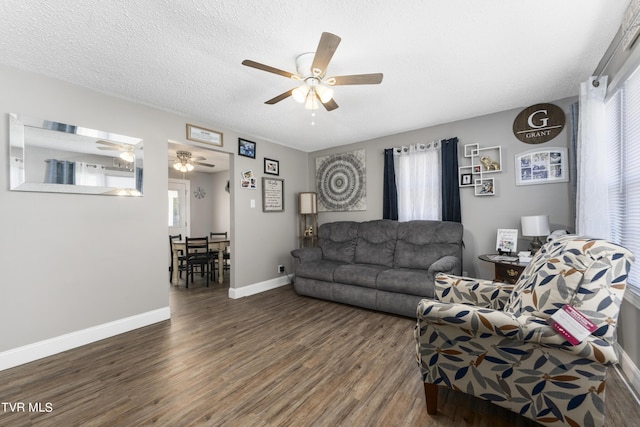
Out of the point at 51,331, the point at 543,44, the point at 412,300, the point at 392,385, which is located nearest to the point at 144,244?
the point at 51,331

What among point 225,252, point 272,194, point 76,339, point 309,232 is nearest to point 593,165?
point 309,232

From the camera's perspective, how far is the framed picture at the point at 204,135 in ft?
11.3

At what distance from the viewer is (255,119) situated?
3.57 m

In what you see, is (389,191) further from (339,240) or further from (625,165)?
(625,165)

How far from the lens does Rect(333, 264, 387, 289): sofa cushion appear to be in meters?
3.36

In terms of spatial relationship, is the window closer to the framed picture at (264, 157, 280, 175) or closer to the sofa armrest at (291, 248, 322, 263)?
the sofa armrest at (291, 248, 322, 263)

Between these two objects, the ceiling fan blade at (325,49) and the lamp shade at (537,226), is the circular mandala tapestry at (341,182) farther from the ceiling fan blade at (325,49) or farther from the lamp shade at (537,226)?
the ceiling fan blade at (325,49)

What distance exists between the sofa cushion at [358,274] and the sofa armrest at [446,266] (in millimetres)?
677

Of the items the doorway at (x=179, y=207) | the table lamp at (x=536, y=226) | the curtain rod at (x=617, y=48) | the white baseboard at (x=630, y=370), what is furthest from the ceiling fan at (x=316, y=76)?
the doorway at (x=179, y=207)

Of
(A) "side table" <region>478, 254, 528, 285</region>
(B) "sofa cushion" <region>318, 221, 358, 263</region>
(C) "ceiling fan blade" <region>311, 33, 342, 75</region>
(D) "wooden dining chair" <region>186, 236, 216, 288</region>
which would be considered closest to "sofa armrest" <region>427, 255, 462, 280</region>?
(A) "side table" <region>478, 254, 528, 285</region>

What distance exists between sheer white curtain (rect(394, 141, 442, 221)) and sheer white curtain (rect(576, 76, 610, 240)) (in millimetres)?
1608

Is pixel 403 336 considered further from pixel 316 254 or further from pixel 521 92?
pixel 521 92

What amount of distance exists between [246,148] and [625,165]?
412 cm

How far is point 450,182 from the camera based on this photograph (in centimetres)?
373
